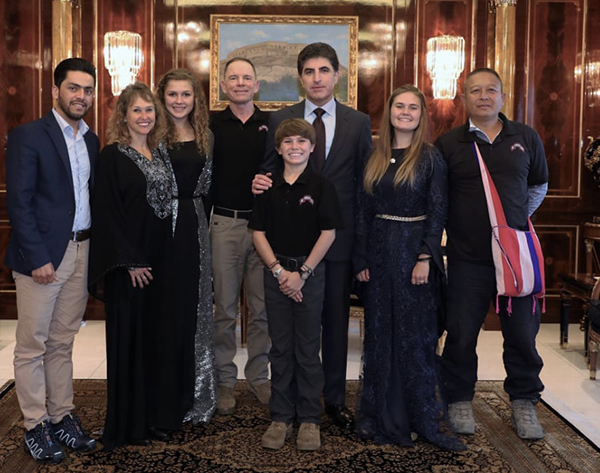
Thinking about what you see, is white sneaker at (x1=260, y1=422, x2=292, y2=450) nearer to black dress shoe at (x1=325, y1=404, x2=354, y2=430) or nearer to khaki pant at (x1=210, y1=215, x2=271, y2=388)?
black dress shoe at (x1=325, y1=404, x2=354, y2=430)

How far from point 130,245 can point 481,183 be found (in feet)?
5.37

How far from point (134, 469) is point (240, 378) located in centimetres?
148

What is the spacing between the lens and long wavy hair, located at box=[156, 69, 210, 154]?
343 centimetres

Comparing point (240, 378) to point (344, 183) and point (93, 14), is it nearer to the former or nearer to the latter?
point (344, 183)

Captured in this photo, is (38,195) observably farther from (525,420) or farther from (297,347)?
(525,420)

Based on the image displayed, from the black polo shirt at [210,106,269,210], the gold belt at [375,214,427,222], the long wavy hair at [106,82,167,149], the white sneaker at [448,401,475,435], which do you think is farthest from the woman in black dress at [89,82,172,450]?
the white sneaker at [448,401,475,435]

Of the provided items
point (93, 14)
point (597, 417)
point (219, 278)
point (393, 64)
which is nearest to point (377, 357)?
point (219, 278)

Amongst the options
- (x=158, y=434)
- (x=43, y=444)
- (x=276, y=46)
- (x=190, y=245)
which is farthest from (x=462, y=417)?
(x=276, y=46)

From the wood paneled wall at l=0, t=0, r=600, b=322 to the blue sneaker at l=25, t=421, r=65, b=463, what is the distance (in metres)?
3.00

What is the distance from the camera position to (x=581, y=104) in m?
6.01

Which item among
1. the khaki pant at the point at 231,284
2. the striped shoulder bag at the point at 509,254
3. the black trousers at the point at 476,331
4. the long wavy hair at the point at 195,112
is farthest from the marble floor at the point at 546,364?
the long wavy hair at the point at 195,112

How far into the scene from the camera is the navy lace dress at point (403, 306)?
10.4 feet

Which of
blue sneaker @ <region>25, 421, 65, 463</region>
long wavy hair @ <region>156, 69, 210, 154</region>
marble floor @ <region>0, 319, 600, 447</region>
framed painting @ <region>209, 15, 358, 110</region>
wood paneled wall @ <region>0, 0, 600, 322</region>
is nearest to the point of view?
blue sneaker @ <region>25, 421, 65, 463</region>

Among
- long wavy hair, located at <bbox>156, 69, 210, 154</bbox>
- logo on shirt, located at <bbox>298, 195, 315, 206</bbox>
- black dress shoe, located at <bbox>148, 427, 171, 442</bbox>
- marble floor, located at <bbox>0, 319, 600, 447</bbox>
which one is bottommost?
marble floor, located at <bbox>0, 319, 600, 447</bbox>
